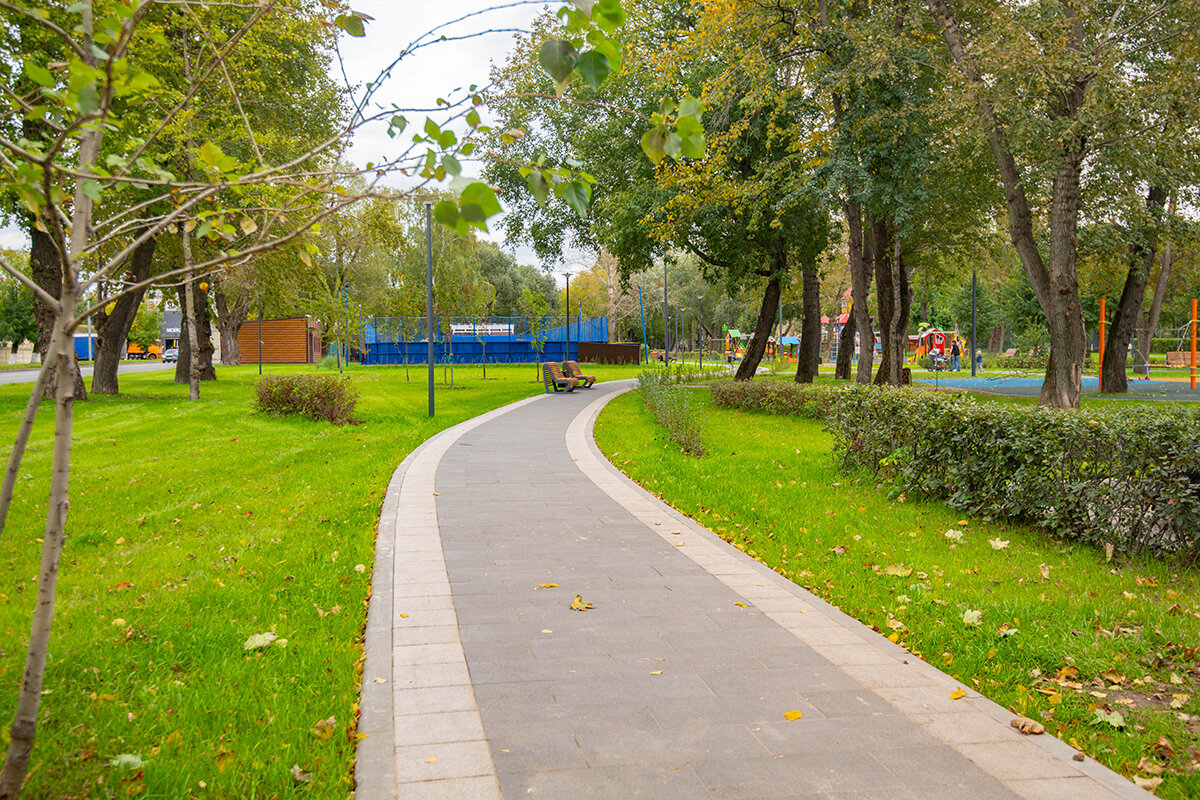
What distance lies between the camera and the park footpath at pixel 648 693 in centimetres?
300

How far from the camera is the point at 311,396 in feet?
52.8

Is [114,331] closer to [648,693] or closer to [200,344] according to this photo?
[200,344]

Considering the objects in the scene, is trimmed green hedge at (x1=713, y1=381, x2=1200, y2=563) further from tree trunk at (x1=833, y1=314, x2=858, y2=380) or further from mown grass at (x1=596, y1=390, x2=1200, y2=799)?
tree trunk at (x1=833, y1=314, x2=858, y2=380)

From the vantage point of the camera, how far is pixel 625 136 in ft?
76.7

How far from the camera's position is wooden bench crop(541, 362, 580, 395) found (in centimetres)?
2605

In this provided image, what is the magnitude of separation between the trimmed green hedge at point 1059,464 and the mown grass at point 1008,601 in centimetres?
22

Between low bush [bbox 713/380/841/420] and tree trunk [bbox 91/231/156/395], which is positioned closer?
low bush [bbox 713/380/841/420]

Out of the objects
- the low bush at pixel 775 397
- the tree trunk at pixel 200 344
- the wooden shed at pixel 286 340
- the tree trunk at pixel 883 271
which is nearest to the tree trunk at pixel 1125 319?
the tree trunk at pixel 883 271

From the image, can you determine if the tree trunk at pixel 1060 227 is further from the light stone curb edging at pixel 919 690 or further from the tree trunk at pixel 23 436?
the tree trunk at pixel 23 436

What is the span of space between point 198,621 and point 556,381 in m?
21.5

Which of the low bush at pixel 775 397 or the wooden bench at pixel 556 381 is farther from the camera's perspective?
the wooden bench at pixel 556 381

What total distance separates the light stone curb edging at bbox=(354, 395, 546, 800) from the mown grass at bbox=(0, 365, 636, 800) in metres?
0.11

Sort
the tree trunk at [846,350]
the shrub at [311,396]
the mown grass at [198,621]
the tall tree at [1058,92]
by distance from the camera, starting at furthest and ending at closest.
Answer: the tree trunk at [846,350]
the shrub at [311,396]
the tall tree at [1058,92]
the mown grass at [198,621]

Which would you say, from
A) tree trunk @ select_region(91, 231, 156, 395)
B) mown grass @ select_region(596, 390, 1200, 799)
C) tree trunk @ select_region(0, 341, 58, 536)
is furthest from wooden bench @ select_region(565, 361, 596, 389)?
tree trunk @ select_region(0, 341, 58, 536)
